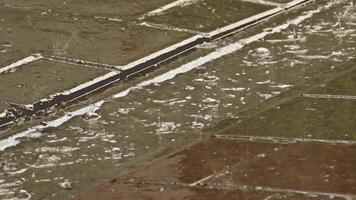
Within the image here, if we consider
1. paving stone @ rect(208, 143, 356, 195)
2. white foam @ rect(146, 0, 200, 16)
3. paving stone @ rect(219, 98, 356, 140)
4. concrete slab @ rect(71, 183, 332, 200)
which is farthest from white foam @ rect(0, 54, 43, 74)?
paving stone @ rect(208, 143, 356, 195)

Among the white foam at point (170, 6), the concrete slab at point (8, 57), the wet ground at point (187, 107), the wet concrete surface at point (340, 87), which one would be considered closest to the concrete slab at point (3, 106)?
the wet ground at point (187, 107)

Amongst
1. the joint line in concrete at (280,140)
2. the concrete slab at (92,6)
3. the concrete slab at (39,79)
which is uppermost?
the concrete slab at (92,6)

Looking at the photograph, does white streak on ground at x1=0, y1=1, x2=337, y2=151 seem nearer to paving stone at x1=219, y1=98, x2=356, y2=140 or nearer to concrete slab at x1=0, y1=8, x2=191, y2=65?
concrete slab at x1=0, y1=8, x2=191, y2=65

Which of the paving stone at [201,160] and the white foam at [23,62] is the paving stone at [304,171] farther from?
the white foam at [23,62]

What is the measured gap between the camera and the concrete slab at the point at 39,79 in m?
6.58

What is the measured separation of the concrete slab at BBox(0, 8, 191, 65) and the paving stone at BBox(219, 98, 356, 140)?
145cm

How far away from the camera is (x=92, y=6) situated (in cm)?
859

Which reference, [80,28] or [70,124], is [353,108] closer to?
[70,124]

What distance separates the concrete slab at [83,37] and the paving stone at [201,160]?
68.3 inches

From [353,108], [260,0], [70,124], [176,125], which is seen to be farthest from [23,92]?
[260,0]

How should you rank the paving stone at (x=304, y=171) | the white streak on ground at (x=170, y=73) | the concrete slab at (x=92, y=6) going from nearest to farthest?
1. the paving stone at (x=304, y=171)
2. the white streak on ground at (x=170, y=73)
3. the concrete slab at (x=92, y=6)

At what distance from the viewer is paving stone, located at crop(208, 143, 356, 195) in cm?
504

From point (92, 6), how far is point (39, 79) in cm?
183

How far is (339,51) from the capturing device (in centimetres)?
739
